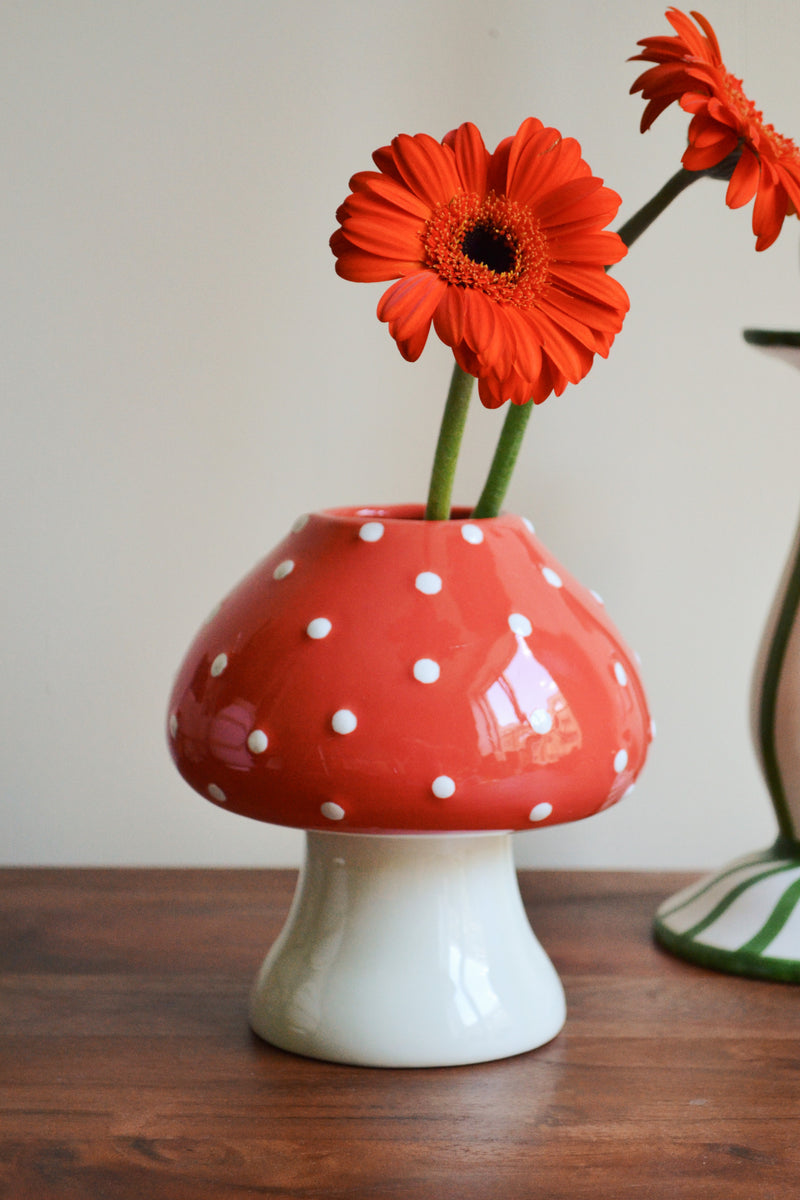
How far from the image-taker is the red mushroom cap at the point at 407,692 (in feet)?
1.40

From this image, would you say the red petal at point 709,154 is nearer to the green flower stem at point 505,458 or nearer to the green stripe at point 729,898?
the green flower stem at point 505,458

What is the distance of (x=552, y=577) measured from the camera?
1.58 feet

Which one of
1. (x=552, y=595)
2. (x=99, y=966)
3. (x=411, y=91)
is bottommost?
(x=99, y=966)

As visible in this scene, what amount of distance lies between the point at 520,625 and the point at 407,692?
0.05 metres

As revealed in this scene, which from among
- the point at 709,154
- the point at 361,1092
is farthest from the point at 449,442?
the point at 361,1092

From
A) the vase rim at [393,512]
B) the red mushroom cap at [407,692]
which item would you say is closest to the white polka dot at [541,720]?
the red mushroom cap at [407,692]

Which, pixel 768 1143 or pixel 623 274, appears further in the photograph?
pixel 623 274

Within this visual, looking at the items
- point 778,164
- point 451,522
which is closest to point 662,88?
point 778,164

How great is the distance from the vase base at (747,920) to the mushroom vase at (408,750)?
102 mm

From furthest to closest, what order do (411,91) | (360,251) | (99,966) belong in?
1. (411,91)
2. (99,966)
3. (360,251)

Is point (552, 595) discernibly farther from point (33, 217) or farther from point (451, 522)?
point (33, 217)

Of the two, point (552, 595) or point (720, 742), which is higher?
point (552, 595)

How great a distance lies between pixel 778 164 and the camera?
1.46 feet

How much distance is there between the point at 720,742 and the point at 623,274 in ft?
0.93
